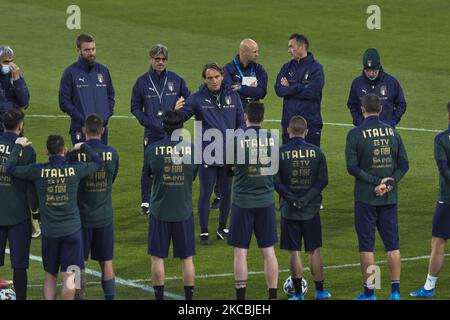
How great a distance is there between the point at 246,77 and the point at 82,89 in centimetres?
275

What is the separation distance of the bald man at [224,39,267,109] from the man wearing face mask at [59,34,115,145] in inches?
83.9

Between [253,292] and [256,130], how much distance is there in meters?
2.24

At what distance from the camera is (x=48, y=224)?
52.3 ft

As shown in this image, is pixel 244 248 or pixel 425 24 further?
pixel 425 24

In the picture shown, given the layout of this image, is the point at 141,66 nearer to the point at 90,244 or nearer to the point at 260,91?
the point at 260,91

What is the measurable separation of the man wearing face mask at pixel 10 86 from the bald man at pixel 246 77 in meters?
3.41

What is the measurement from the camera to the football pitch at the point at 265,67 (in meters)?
18.6

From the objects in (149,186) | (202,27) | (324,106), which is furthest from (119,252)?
(202,27)

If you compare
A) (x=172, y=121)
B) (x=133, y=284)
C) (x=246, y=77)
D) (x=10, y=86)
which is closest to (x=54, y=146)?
(x=172, y=121)

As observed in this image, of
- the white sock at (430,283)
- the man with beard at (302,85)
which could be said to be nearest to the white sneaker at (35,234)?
the man with beard at (302,85)

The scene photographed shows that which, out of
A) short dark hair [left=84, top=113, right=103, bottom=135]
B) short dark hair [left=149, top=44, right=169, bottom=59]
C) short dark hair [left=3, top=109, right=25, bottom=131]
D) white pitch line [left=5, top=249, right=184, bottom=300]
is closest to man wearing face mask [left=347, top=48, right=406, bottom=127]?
short dark hair [left=149, top=44, right=169, bottom=59]

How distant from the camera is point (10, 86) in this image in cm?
2059

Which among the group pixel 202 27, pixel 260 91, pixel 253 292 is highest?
pixel 202 27

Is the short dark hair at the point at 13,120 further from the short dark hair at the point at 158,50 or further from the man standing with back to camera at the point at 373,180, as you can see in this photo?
the short dark hair at the point at 158,50
